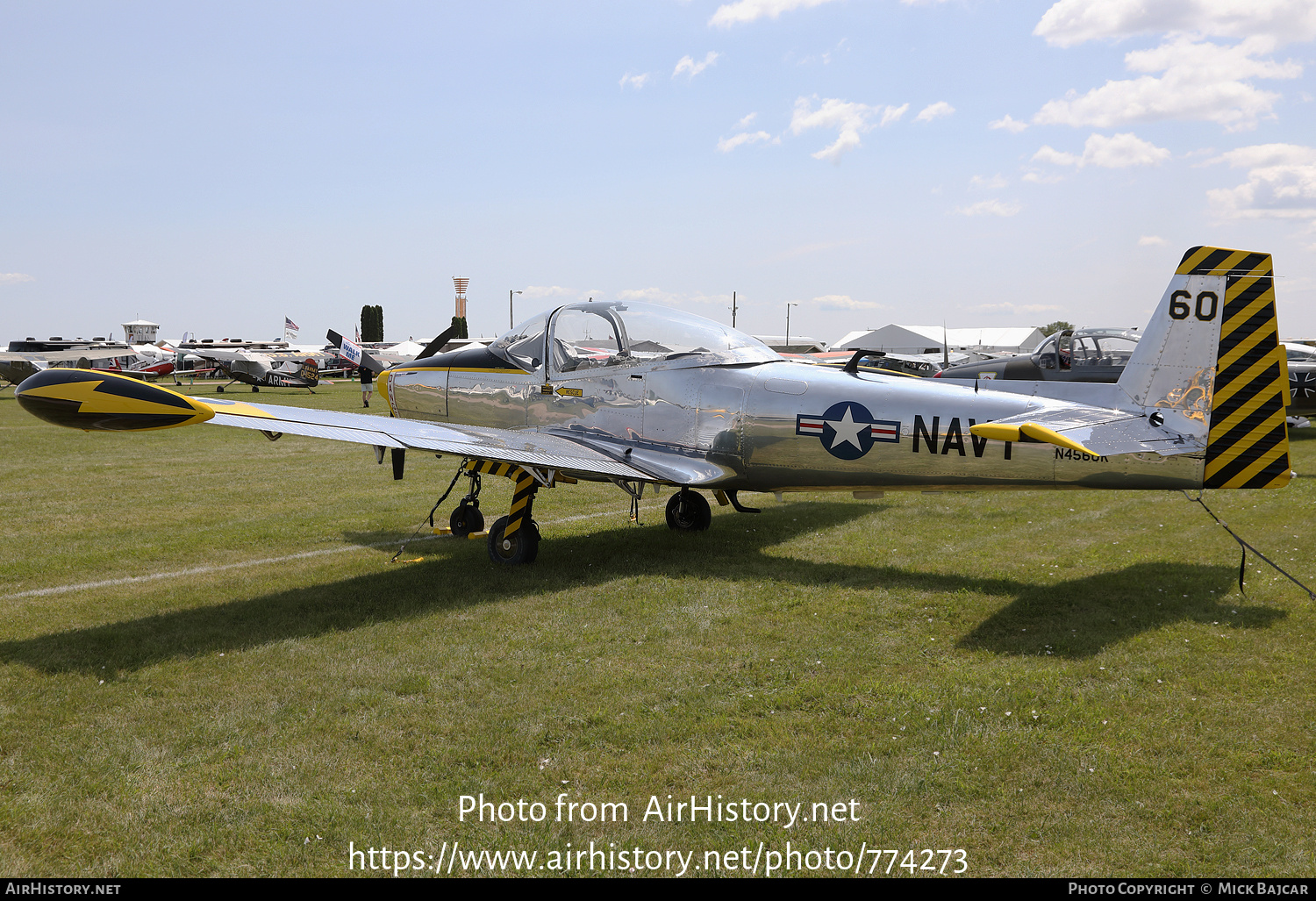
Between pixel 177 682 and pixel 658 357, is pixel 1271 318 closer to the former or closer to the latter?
pixel 658 357

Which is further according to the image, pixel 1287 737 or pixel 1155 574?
pixel 1155 574

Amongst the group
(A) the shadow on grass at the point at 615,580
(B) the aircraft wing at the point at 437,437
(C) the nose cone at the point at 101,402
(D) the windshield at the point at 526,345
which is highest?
(D) the windshield at the point at 526,345

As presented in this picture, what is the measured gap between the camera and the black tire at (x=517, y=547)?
27.5ft

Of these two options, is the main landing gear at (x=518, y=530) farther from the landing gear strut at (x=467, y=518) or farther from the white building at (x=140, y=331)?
the white building at (x=140, y=331)

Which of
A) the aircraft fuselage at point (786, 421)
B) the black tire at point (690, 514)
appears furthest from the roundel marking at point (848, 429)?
the black tire at point (690, 514)

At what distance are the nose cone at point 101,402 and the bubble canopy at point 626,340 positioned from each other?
12.6 feet

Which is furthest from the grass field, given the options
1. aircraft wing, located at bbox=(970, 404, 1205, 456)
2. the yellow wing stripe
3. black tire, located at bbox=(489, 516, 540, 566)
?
the yellow wing stripe

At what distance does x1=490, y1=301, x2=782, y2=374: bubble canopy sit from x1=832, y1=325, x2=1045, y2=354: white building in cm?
7414

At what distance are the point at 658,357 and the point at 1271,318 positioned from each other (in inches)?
194

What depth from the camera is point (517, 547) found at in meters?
8.40

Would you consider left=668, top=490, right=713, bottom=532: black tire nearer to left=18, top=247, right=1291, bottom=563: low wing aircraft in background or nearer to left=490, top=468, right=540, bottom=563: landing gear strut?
left=18, top=247, right=1291, bottom=563: low wing aircraft in background

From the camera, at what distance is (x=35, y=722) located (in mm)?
4754

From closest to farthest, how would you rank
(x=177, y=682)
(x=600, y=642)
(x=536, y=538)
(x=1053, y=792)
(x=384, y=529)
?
(x=1053, y=792) → (x=177, y=682) → (x=600, y=642) → (x=536, y=538) → (x=384, y=529)
